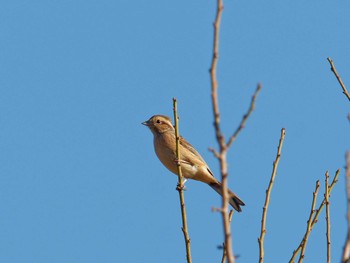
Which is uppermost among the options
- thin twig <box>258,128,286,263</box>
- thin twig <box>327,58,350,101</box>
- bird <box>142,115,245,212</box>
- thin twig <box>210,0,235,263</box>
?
bird <box>142,115,245,212</box>

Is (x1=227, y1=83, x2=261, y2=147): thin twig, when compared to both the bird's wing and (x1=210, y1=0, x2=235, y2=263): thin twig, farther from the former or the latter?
the bird's wing

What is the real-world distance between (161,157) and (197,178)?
0.68 m

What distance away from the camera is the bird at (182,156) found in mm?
8773

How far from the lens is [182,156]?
905 centimetres

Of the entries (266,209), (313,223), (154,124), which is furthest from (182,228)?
(154,124)

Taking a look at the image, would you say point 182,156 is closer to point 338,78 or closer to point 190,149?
point 190,149

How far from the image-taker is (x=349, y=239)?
7.07 ft

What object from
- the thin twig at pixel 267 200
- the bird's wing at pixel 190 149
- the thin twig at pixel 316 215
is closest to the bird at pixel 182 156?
the bird's wing at pixel 190 149

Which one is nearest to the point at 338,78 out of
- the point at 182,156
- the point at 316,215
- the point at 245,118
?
the point at 316,215

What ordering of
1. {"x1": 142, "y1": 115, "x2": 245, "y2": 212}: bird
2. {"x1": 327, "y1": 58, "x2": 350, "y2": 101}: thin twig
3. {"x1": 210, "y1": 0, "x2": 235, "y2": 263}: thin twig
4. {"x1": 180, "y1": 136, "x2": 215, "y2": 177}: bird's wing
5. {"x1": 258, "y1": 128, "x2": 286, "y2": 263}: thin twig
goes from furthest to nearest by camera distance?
{"x1": 180, "y1": 136, "x2": 215, "y2": 177}: bird's wing < {"x1": 142, "y1": 115, "x2": 245, "y2": 212}: bird < {"x1": 327, "y1": 58, "x2": 350, "y2": 101}: thin twig < {"x1": 258, "y1": 128, "x2": 286, "y2": 263}: thin twig < {"x1": 210, "y1": 0, "x2": 235, "y2": 263}: thin twig

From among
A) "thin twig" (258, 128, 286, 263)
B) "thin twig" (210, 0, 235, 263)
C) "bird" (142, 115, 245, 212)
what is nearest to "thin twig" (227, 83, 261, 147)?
"thin twig" (210, 0, 235, 263)

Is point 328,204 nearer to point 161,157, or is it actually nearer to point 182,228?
point 182,228

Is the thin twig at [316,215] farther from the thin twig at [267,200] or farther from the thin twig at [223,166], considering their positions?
the thin twig at [223,166]

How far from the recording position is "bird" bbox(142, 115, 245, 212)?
28.8 ft
